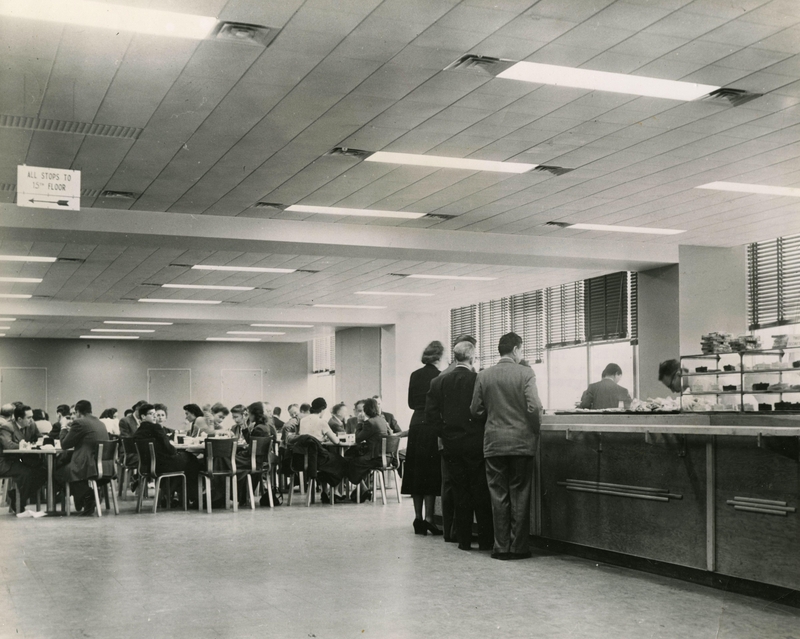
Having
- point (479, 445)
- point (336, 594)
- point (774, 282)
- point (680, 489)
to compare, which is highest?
point (774, 282)

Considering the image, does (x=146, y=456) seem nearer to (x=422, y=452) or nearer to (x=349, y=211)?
(x=349, y=211)

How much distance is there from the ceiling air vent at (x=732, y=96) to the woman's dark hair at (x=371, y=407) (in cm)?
590

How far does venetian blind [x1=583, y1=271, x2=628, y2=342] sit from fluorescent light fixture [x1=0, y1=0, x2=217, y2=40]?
376 inches

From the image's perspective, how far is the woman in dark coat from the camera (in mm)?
7305

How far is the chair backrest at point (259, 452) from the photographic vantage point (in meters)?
10.4

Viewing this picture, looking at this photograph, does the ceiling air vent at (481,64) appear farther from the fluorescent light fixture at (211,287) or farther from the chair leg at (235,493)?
the fluorescent light fixture at (211,287)

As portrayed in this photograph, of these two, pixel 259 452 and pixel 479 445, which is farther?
pixel 259 452

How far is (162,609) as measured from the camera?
4703mm

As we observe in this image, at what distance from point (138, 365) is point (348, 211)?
17.3m

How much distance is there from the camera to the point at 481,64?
5.41 meters

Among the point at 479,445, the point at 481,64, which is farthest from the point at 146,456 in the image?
the point at 481,64

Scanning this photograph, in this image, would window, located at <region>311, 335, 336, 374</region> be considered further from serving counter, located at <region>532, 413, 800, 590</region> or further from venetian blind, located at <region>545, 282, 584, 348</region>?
serving counter, located at <region>532, 413, 800, 590</region>

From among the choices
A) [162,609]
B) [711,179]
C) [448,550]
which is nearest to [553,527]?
[448,550]

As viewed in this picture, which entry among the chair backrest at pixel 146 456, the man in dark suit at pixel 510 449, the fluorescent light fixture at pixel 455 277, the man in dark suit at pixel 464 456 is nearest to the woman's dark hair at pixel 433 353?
the man in dark suit at pixel 464 456
